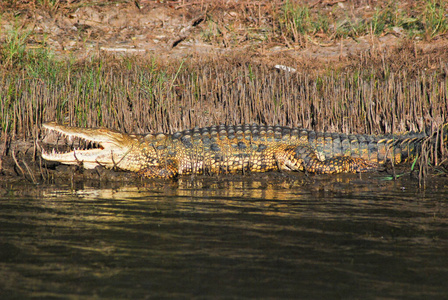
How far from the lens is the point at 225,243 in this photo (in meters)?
3.31

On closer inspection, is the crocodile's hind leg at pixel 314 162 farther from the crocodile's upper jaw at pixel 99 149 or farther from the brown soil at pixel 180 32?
the brown soil at pixel 180 32

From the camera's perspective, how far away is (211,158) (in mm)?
6375

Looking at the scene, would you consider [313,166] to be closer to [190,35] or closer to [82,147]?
[82,147]

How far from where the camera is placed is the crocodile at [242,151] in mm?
6262

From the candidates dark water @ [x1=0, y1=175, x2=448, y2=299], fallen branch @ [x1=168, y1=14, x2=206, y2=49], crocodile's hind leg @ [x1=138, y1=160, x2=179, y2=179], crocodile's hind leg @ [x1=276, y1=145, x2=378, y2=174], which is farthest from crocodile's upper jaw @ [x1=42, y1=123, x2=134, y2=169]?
fallen branch @ [x1=168, y1=14, x2=206, y2=49]

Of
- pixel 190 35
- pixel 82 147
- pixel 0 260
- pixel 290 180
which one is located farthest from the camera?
pixel 190 35

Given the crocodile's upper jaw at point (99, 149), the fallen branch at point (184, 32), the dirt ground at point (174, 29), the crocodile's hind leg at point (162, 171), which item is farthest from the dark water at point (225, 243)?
the fallen branch at point (184, 32)

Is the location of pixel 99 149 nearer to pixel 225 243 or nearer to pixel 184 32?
pixel 225 243

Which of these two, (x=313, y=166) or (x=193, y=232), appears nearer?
(x=193, y=232)

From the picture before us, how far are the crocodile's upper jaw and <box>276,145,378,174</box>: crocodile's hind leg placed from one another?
201 cm

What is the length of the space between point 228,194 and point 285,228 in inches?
55.8

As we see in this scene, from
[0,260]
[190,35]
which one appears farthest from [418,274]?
[190,35]

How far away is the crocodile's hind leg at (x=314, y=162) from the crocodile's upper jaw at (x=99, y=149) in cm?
201

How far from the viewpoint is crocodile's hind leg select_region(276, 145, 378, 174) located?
6168mm
